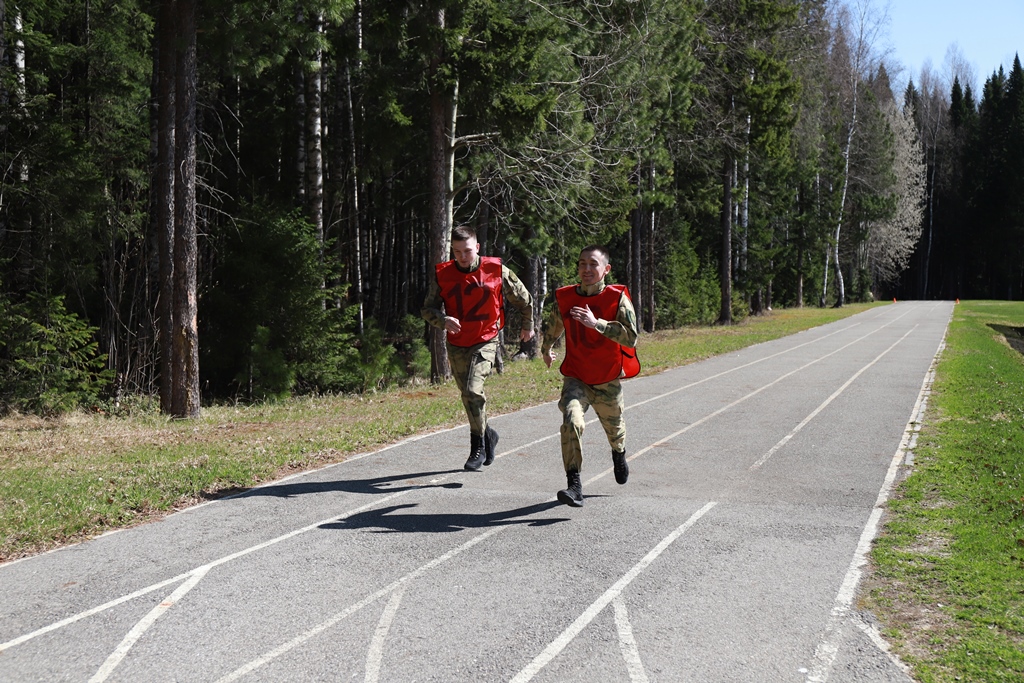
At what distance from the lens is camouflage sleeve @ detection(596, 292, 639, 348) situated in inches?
296

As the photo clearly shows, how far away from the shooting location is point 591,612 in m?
5.35

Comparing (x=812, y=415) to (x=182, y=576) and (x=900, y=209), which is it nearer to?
(x=182, y=576)

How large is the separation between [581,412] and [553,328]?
0.80 metres

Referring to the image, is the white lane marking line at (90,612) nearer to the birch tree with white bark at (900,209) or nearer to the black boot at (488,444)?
the black boot at (488,444)

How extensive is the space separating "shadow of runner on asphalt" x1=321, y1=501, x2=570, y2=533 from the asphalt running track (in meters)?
0.03

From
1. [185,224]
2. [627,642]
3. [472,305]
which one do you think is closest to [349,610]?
[627,642]

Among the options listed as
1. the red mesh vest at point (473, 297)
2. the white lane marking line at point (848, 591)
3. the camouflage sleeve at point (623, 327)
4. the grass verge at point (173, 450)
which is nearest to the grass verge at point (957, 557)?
the white lane marking line at point (848, 591)

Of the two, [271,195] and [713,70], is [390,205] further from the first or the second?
[713,70]

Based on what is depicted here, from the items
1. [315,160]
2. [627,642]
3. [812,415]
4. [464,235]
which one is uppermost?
[315,160]

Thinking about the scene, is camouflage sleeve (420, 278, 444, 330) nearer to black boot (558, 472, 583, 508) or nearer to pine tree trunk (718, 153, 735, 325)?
black boot (558, 472, 583, 508)

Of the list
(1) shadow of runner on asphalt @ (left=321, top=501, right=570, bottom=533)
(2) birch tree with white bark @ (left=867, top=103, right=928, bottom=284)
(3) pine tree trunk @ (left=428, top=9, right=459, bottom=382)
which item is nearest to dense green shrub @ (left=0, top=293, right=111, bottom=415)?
(3) pine tree trunk @ (left=428, top=9, right=459, bottom=382)

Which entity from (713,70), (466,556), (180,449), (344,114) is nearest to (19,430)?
(180,449)

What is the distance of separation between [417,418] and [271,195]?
45.1 feet

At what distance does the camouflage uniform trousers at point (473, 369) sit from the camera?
8844 mm
